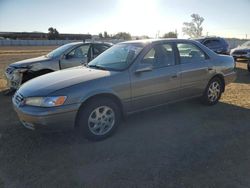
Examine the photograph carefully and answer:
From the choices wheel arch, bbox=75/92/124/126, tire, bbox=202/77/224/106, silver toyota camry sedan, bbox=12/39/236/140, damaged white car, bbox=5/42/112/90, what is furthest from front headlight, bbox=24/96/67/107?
tire, bbox=202/77/224/106

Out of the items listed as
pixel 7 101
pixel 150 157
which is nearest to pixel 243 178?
pixel 150 157

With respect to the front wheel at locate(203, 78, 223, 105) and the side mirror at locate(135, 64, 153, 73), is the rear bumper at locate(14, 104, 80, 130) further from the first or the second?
the front wheel at locate(203, 78, 223, 105)

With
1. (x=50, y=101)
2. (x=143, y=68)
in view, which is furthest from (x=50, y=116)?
(x=143, y=68)

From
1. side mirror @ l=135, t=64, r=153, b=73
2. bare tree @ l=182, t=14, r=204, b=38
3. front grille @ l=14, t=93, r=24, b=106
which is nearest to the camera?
front grille @ l=14, t=93, r=24, b=106

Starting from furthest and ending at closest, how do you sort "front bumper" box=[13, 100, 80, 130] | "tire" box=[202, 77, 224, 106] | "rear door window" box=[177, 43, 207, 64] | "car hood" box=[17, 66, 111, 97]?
1. "tire" box=[202, 77, 224, 106]
2. "rear door window" box=[177, 43, 207, 64]
3. "car hood" box=[17, 66, 111, 97]
4. "front bumper" box=[13, 100, 80, 130]

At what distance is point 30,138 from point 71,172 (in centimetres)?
140

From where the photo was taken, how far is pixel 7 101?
21.6 ft

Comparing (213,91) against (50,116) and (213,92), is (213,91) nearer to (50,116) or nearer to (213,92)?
(213,92)

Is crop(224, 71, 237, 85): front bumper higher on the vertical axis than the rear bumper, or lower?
higher

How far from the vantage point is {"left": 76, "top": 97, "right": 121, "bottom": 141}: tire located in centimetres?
380

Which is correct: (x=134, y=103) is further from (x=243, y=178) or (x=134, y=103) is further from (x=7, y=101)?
(x=7, y=101)

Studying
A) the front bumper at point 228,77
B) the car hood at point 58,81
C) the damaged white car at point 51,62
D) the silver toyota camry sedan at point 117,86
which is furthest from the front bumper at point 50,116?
the front bumper at point 228,77

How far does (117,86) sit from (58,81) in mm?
940

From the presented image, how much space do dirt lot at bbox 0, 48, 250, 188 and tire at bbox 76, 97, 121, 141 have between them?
0.49 feet
